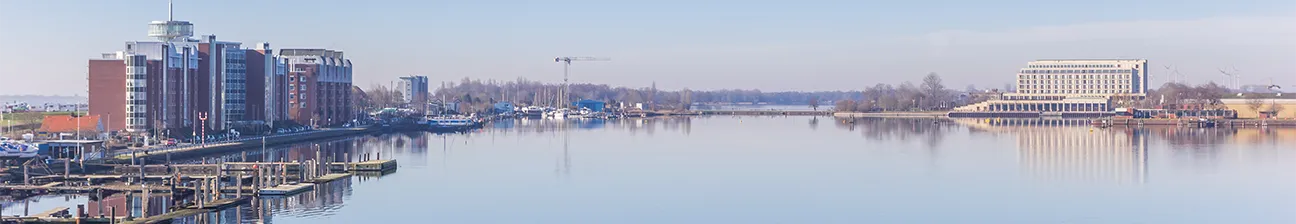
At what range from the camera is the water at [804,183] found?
770 inches

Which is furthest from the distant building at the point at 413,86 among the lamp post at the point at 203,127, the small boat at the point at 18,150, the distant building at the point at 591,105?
the small boat at the point at 18,150

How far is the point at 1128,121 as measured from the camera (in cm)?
6203

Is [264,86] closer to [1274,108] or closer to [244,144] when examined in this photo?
[244,144]

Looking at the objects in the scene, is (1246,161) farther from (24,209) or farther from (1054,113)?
(1054,113)

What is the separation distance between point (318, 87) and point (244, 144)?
13.9 metres

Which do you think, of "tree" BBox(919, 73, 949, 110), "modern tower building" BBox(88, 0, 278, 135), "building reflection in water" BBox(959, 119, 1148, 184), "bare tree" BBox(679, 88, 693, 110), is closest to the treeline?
"tree" BBox(919, 73, 949, 110)

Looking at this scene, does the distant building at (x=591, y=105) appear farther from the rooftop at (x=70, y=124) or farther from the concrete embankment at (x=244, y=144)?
the rooftop at (x=70, y=124)

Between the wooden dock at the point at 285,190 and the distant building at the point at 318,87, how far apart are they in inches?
998

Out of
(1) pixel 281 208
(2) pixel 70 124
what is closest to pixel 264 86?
(2) pixel 70 124

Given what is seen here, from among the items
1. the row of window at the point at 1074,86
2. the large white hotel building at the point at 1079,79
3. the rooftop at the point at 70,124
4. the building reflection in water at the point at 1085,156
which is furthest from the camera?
the row of window at the point at 1074,86

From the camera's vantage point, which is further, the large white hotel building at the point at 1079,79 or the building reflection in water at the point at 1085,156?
the large white hotel building at the point at 1079,79

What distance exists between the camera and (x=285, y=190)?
2131 cm

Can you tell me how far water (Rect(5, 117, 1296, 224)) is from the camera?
19.5 m

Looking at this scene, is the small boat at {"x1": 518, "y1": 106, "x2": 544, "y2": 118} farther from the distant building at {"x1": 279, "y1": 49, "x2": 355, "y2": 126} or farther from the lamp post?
the lamp post
